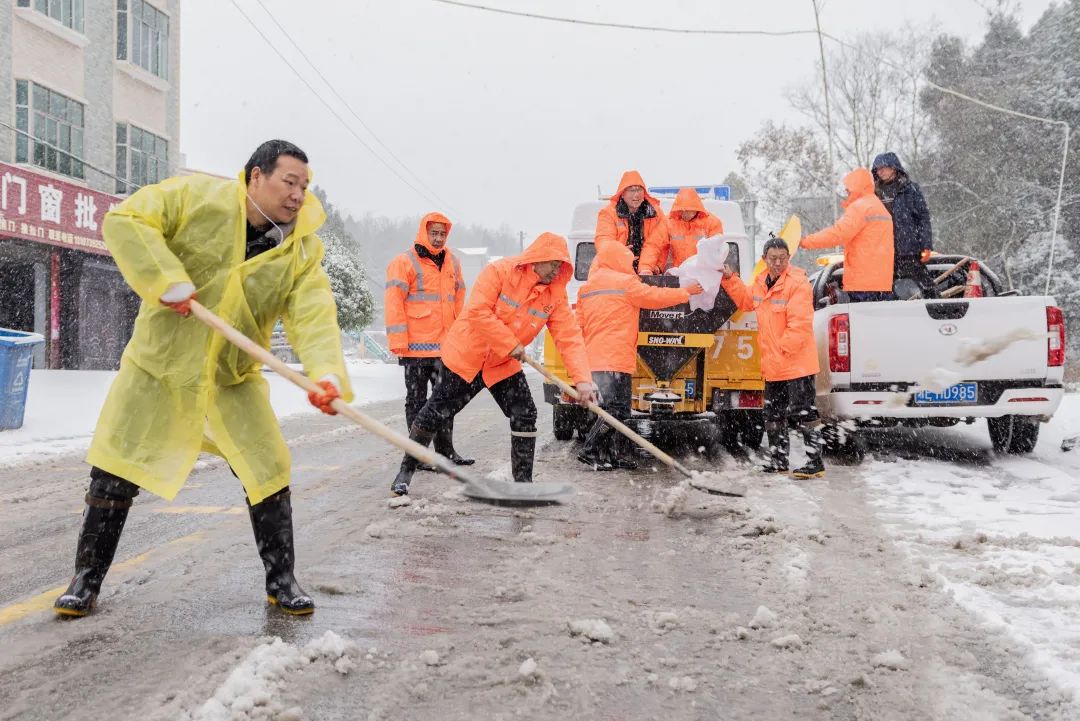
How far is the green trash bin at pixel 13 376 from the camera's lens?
9086 millimetres

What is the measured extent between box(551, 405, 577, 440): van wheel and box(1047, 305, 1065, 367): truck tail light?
3.91 m

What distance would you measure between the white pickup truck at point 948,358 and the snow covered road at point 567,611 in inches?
45.0

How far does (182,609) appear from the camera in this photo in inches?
134

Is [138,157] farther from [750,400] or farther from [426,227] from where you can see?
[750,400]

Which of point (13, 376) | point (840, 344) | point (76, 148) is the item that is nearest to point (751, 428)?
point (840, 344)

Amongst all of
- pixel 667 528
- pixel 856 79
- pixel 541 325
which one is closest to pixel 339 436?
pixel 541 325

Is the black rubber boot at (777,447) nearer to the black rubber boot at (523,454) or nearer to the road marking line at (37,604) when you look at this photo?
the black rubber boot at (523,454)

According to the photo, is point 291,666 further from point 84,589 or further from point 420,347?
point 420,347

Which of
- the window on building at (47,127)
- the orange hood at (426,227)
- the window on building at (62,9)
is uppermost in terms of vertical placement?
the window on building at (62,9)

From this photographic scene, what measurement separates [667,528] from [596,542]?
1.99 feet

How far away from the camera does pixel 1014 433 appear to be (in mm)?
7812

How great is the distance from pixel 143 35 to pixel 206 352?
21.4m

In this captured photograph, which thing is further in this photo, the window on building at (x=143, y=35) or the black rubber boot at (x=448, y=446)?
the window on building at (x=143, y=35)

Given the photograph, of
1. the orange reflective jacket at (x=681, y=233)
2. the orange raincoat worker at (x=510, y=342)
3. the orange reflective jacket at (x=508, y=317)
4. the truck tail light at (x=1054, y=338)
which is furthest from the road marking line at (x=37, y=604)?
the truck tail light at (x=1054, y=338)
